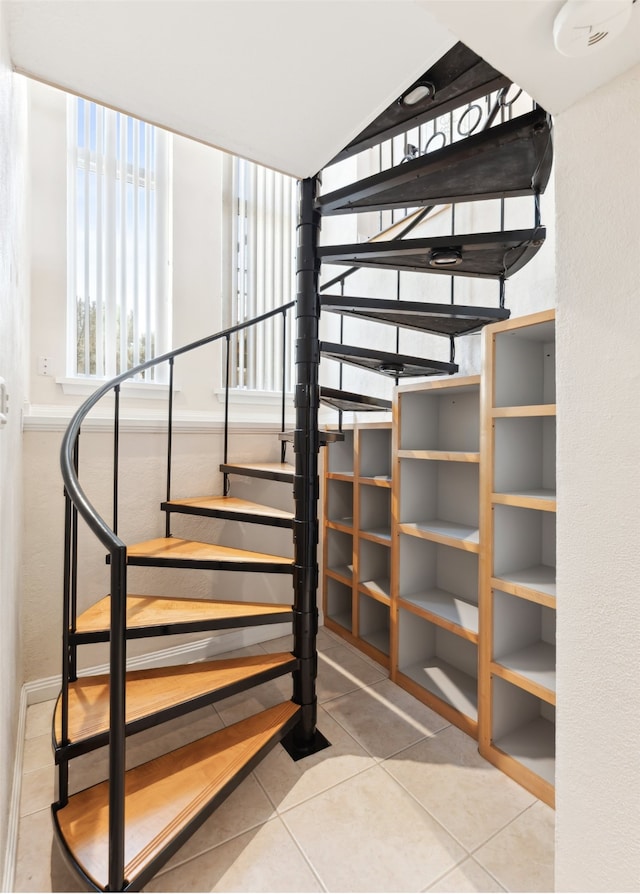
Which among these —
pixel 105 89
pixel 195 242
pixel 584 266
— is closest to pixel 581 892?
pixel 584 266

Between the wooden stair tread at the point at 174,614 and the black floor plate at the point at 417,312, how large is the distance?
1.34m

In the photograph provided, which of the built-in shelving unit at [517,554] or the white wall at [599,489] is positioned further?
the built-in shelving unit at [517,554]

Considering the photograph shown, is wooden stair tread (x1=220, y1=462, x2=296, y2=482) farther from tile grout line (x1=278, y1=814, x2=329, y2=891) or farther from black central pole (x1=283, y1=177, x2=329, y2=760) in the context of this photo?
tile grout line (x1=278, y1=814, x2=329, y2=891)

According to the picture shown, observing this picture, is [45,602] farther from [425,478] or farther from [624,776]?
[624,776]

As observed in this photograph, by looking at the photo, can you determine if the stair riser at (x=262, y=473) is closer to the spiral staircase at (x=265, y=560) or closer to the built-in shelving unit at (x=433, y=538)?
the spiral staircase at (x=265, y=560)

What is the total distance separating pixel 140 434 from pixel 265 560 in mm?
1006

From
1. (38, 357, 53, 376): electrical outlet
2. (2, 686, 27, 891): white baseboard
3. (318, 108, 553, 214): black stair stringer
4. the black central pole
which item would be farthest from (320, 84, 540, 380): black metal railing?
(2, 686, 27, 891): white baseboard

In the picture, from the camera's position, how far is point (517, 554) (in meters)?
1.78

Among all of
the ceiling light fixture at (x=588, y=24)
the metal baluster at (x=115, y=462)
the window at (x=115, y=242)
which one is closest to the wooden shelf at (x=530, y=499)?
the ceiling light fixture at (x=588, y=24)

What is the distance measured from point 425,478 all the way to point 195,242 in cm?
202

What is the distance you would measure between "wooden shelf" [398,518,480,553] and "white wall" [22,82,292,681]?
0.94 m

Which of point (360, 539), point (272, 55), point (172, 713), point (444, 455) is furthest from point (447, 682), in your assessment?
point (272, 55)

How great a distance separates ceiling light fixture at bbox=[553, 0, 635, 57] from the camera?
2.17ft

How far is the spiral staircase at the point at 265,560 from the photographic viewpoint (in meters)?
1.15
